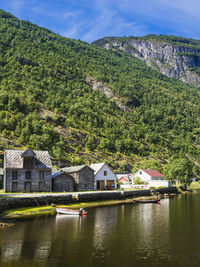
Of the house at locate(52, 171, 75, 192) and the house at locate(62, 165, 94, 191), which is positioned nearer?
the house at locate(52, 171, 75, 192)

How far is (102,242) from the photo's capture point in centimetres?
2661

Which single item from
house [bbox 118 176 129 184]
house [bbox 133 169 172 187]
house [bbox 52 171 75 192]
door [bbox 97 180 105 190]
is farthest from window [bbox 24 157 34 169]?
house [bbox 118 176 129 184]

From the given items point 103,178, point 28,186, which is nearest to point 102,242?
point 28,186

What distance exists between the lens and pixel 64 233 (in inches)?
1200

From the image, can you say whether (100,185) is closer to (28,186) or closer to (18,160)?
(28,186)

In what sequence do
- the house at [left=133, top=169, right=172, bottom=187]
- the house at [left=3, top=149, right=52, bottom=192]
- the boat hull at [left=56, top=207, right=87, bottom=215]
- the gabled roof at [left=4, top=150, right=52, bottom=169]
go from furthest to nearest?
the house at [left=133, top=169, right=172, bottom=187]
the gabled roof at [left=4, top=150, right=52, bottom=169]
the house at [left=3, top=149, right=52, bottom=192]
the boat hull at [left=56, top=207, right=87, bottom=215]

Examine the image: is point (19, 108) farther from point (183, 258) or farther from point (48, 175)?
point (183, 258)

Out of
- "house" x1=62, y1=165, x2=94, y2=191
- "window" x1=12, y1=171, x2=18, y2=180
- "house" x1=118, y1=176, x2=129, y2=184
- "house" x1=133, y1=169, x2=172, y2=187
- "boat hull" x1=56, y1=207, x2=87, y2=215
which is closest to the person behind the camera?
"boat hull" x1=56, y1=207, x2=87, y2=215

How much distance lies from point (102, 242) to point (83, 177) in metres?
46.1

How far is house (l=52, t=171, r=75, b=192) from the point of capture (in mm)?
66738

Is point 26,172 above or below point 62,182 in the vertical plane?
above

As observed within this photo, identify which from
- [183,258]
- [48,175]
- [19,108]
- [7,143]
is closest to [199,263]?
[183,258]

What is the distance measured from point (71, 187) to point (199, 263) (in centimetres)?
5171

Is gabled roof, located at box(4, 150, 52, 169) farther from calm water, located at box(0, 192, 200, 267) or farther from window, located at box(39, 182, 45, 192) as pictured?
calm water, located at box(0, 192, 200, 267)
